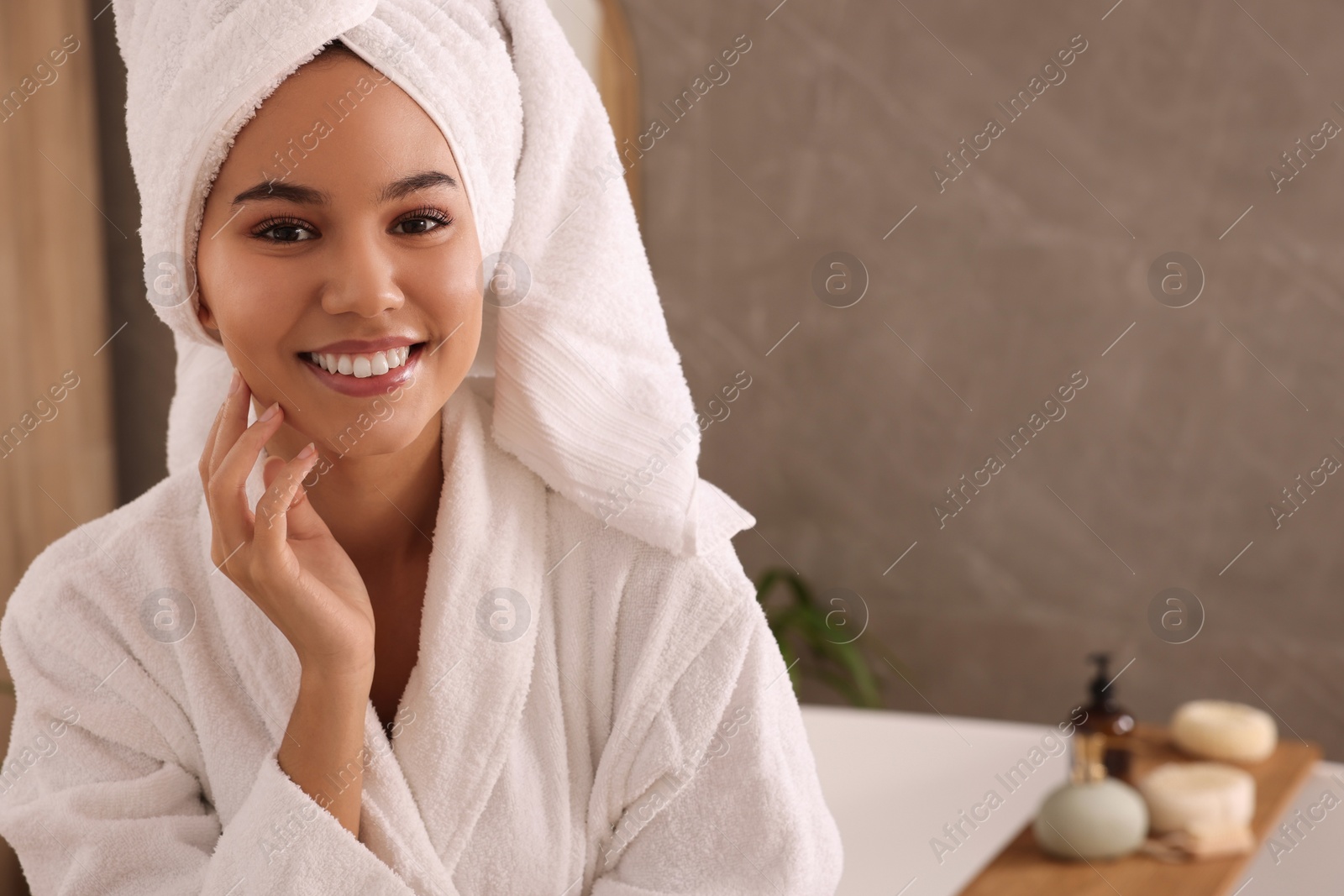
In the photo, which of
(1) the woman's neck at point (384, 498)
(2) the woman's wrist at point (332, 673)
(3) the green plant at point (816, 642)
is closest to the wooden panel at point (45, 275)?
(3) the green plant at point (816, 642)

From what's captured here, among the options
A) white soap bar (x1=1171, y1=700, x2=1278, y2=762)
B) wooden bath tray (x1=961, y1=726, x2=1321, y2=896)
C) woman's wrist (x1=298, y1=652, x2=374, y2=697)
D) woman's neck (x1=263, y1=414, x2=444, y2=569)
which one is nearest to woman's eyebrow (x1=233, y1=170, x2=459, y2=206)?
woman's neck (x1=263, y1=414, x2=444, y2=569)

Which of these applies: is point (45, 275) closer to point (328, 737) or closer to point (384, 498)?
point (384, 498)

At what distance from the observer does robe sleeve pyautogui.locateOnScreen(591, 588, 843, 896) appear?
0.87 meters

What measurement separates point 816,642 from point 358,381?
1804 millimetres

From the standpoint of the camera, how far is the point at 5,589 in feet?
7.41

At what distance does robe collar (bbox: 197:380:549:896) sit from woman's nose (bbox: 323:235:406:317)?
0.63 ft

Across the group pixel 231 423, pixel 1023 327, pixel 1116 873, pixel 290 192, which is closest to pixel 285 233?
pixel 290 192

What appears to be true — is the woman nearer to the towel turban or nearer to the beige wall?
the towel turban

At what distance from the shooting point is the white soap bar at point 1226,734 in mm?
1668

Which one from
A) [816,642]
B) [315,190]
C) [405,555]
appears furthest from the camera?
[816,642]

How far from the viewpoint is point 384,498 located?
930 millimetres

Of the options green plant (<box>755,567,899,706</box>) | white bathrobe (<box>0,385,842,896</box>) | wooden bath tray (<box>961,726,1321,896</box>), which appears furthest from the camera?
green plant (<box>755,567,899,706</box>)

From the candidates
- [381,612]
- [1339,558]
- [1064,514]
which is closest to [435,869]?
[381,612]

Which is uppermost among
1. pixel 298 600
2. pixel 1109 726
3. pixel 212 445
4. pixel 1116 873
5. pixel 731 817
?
pixel 212 445
